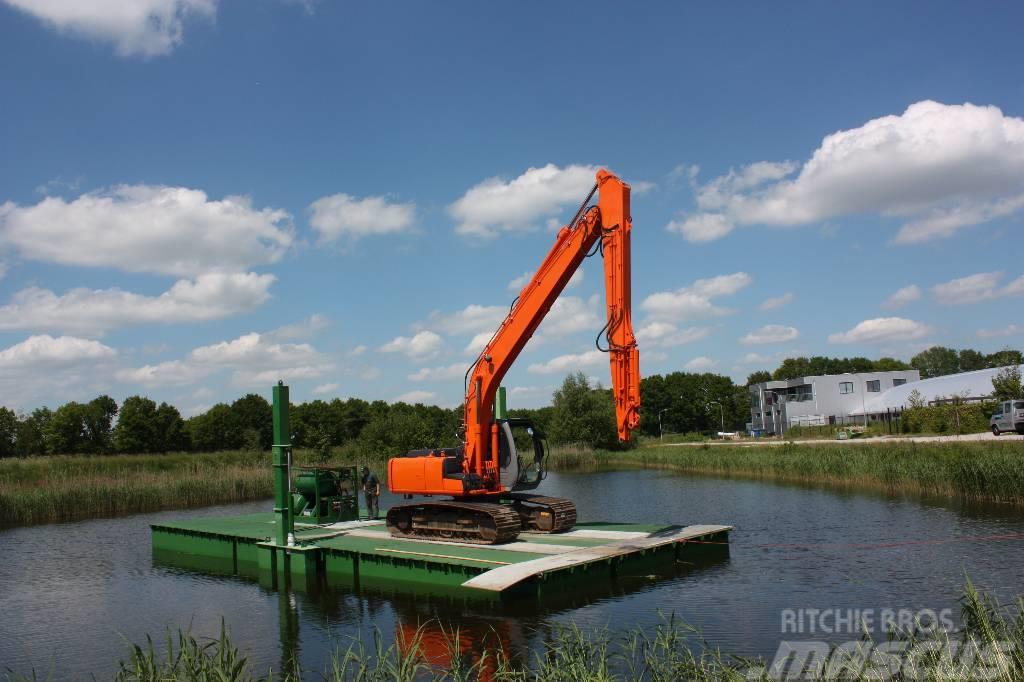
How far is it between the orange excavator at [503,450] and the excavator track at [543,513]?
0.9 inches

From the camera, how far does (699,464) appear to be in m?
42.2

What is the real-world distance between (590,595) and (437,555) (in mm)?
3149

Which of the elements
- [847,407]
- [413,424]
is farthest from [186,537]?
[847,407]

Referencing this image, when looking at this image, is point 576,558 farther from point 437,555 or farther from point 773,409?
point 773,409

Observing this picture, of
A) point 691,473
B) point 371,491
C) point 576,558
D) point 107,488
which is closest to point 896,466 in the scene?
point 691,473

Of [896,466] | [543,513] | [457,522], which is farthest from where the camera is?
[896,466]

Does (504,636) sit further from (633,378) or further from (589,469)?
(589,469)

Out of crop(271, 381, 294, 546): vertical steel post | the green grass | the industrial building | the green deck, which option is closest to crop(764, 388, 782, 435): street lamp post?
the industrial building

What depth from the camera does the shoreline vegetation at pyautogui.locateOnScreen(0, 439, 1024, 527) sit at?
2383 centimetres

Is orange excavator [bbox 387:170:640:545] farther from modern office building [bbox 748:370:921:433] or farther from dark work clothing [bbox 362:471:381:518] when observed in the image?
modern office building [bbox 748:370:921:433]

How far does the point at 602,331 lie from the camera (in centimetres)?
1487

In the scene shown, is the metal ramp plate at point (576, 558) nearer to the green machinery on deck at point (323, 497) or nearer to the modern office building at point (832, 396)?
the green machinery on deck at point (323, 497)

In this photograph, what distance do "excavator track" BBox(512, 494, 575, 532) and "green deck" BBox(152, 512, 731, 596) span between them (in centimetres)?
39

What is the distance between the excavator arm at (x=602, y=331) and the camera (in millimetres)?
14398
